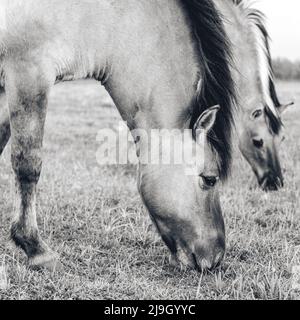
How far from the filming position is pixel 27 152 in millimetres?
3539

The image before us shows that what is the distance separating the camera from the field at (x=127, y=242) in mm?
3248

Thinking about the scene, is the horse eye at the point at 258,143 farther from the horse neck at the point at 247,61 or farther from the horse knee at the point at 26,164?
the horse knee at the point at 26,164

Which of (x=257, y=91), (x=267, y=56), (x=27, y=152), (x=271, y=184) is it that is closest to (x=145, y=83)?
(x=27, y=152)

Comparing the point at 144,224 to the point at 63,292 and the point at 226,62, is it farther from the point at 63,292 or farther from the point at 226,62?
the point at 226,62

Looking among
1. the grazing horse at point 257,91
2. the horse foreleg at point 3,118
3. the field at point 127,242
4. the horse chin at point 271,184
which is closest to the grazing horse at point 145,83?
the field at point 127,242

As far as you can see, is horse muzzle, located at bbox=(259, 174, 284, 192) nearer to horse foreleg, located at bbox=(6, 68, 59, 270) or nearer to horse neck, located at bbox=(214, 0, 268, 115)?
horse neck, located at bbox=(214, 0, 268, 115)

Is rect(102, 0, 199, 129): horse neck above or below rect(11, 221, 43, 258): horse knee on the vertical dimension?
above

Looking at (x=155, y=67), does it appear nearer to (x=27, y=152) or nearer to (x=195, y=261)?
(x=27, y=152)

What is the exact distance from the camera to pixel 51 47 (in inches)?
136

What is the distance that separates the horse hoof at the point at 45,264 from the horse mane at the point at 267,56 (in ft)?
12.5

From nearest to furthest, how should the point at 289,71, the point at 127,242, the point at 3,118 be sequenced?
the point at 3,118, the point at 127,242, the point at 289,71

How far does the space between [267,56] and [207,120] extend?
349cm

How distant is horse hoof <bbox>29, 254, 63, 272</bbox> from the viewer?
3531 mm

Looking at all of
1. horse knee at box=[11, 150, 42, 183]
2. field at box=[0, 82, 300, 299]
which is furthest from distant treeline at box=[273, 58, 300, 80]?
horse knee at box=[11, 150, 42, 183]
